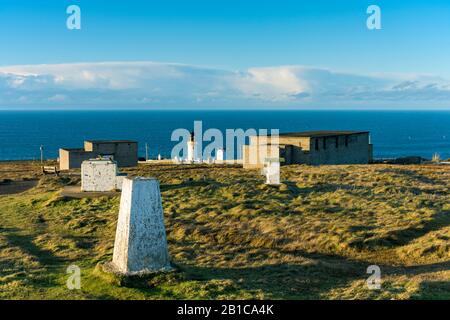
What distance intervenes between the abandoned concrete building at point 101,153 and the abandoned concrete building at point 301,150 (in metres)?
8.87

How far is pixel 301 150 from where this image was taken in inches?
1417

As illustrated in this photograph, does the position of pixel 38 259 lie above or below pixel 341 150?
below

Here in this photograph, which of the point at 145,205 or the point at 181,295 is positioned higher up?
the point at 145,205

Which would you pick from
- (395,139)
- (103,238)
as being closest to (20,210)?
(103,238)

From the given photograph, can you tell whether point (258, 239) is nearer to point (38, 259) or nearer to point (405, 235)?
point (405, 235)

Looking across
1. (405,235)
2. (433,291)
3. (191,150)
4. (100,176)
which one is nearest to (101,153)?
(100,176)

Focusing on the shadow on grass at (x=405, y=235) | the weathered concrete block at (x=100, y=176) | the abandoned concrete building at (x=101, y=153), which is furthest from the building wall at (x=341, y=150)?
the shadow on grass at (x=405, y=235)

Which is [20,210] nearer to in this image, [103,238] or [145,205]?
[103,238]

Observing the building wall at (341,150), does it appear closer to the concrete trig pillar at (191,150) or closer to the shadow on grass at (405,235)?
the concrete trig pillar at (191,150)

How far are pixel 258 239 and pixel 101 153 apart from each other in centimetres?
2401

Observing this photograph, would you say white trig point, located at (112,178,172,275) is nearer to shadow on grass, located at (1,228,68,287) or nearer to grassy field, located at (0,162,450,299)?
grassy field, located at (0,162,450,299)

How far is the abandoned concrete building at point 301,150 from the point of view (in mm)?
35625
